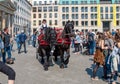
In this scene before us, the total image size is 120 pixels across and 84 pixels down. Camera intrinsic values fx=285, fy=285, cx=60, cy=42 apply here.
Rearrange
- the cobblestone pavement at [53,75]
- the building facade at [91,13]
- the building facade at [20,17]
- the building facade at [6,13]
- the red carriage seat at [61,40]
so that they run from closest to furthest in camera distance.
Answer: the cobblestone pavement at [53,75]
the red carriage seat at [61,40]
the building facade at [6,13]
the building facade at [20,17]
the building facade at [91,13]

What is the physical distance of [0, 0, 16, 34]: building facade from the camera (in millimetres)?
60875

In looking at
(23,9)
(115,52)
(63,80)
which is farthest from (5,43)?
(23,9)

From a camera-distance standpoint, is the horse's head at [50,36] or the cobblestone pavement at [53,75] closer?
the cobblestone pavement at [53,75]

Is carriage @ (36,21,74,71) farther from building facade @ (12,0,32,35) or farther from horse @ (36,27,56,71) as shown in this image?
building facade @ (12,0,32,35)

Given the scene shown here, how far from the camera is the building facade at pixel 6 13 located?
6088 cm

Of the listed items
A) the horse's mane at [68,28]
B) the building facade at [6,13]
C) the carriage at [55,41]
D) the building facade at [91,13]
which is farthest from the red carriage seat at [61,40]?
the building facade at [91,13]

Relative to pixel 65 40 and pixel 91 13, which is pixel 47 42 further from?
pixel 91 13

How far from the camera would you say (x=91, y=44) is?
65.9ft

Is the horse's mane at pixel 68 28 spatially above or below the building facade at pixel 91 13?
below

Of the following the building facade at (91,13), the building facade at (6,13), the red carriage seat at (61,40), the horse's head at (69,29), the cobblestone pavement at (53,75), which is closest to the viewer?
the cobblestone pavement at (53,75)

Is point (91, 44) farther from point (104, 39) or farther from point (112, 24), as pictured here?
point (112, 24)

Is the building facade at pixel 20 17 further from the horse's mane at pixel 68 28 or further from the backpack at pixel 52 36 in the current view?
the backpack at pixel 52 36

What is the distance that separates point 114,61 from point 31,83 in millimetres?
2915

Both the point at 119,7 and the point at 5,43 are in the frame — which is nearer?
the point at 5,43
